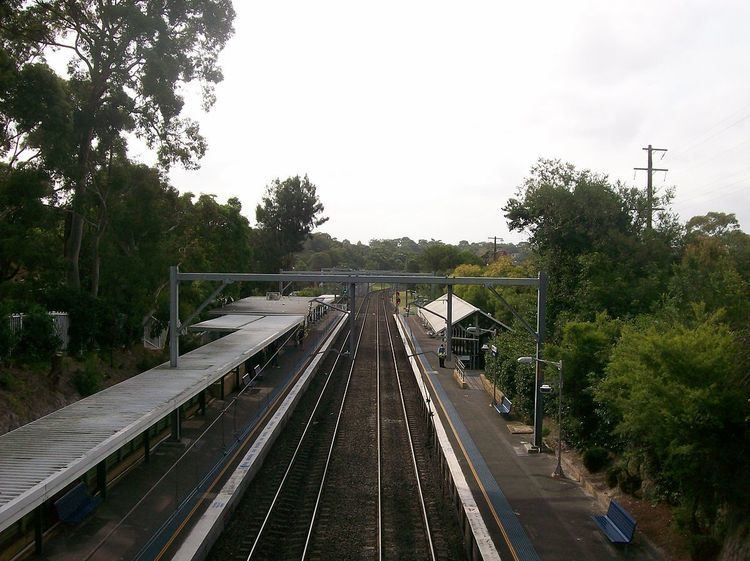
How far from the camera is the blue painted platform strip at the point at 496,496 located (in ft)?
34.9

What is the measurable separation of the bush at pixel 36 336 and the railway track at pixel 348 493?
728cm

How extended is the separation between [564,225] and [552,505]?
52.0 ft

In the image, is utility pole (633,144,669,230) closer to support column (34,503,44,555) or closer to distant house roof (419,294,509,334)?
distant house roof (419,294,509,334)

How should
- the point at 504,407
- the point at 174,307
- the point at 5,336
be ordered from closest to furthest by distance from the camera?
the point at 5,336, the point at 174,307, the point at 504,407

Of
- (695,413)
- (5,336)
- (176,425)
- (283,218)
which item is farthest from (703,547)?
(283,218)

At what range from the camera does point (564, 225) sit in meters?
26.2

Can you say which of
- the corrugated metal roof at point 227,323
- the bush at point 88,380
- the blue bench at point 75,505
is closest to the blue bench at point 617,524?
the blue bench at point 75,505

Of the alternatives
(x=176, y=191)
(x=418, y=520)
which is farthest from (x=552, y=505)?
(x=176, y=191)

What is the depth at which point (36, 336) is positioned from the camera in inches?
671

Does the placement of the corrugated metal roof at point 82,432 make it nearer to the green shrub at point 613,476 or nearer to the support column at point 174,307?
the support column at point 174,307

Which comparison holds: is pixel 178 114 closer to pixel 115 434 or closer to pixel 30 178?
pixel 30 178

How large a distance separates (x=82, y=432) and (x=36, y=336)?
6.93 m

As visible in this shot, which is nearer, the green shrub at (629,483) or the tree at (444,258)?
the green shrub at (629,483)

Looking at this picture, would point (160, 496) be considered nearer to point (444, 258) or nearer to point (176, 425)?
point (176, 425)
